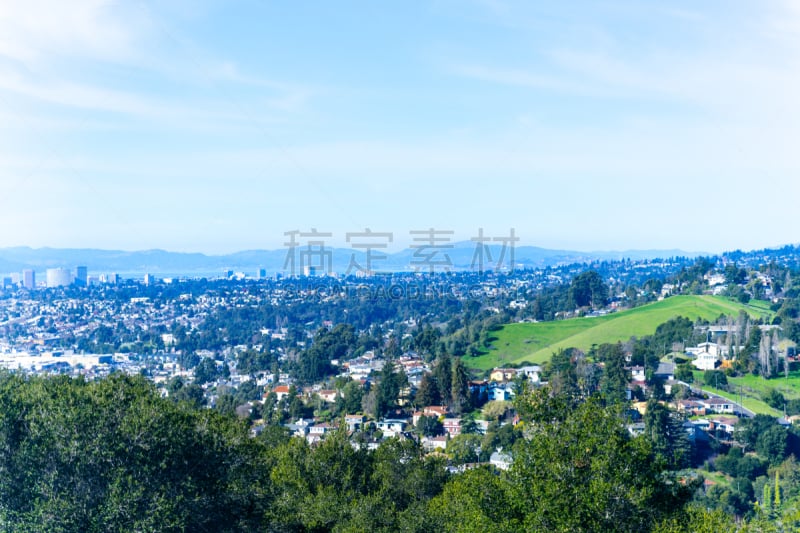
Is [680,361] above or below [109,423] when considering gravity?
below

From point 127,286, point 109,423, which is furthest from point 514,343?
point 127,286

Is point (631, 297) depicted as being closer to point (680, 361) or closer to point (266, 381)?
point (680, 361)

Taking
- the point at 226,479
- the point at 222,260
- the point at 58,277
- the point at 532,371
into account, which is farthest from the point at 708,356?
the point at 222,260

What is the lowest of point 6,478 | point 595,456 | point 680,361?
point 680,361

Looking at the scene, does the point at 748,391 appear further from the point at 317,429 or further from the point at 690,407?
the point at 317,429

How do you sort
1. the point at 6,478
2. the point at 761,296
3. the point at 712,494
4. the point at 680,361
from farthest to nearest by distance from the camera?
1. the point at 761,296
2. the point at 680,361
3. the point at 712,494
4. the point at 6,478

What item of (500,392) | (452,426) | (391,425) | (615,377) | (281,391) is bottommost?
(281,391)

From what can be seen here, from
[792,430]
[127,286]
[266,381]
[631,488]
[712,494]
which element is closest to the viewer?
[631,488]

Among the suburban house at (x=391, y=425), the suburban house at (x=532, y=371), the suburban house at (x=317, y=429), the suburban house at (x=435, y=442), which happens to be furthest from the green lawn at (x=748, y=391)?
the suburban house at (x=317, y=429)
